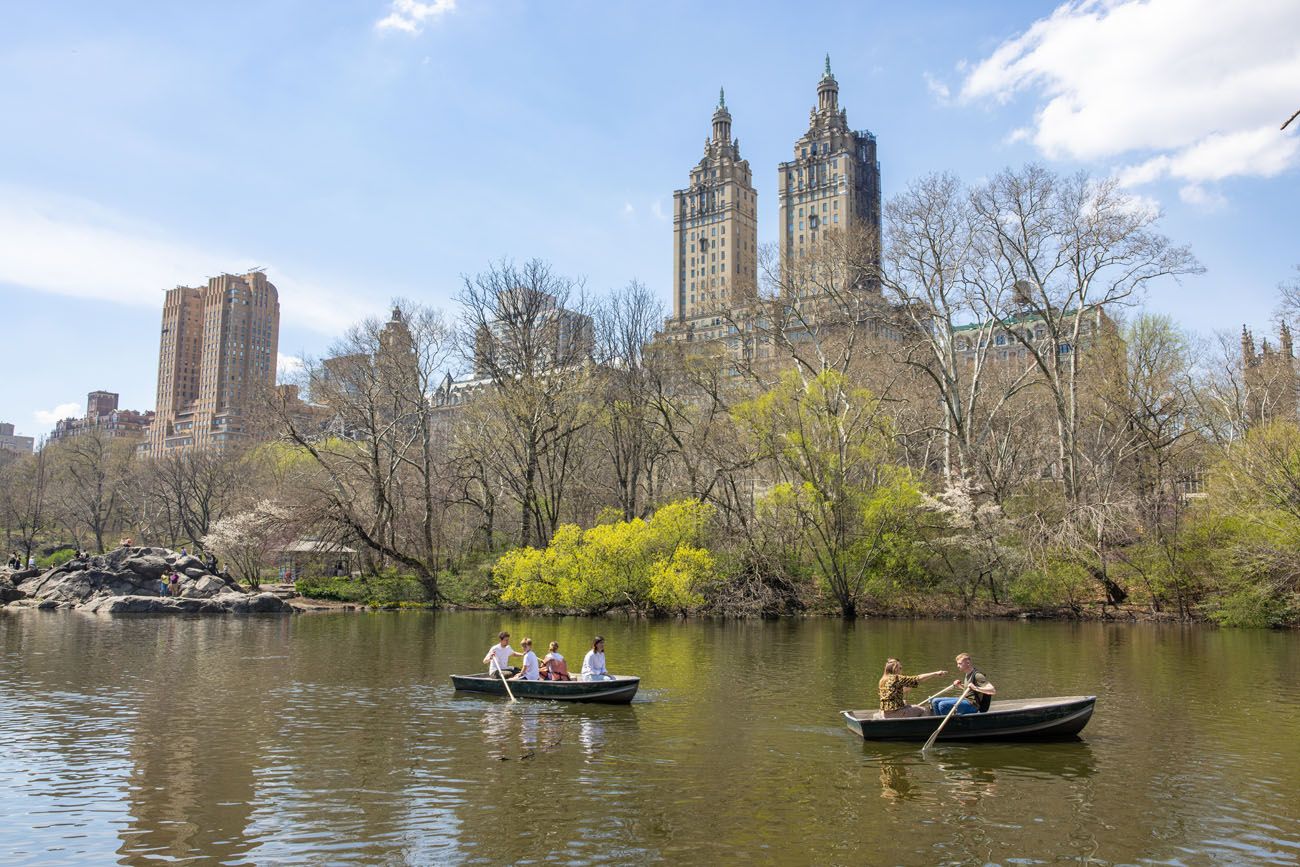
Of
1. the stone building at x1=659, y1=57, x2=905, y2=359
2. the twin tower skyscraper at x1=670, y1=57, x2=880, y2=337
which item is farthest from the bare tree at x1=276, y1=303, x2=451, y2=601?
the twin tower skyscraper at x1=670, y1=57, x2=880, y2=337

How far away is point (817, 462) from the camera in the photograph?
142ft

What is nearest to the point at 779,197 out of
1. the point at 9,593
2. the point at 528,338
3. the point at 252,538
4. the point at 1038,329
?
the point at 1038,329

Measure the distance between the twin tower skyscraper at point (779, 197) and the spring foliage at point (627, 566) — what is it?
358 feet

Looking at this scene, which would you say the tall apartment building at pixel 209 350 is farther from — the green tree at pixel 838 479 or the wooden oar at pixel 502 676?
the wooden oar at pixel 502 676

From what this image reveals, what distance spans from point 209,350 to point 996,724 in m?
171

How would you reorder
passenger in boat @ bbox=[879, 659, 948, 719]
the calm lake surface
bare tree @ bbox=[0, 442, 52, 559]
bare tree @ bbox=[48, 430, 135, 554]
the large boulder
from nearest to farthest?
the calm lake surface < passenger in boat @ bbox=[879, 659, 948, 719] < the large boulder < bare tree @ bbox=[48, 430, 135, 554] < bare tree @ bbox=[0, 442, 52, 559]

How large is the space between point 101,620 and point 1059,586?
42.1m

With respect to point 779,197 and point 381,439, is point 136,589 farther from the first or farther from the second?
point 779,197

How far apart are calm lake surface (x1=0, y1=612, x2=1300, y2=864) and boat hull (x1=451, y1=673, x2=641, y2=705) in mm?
347

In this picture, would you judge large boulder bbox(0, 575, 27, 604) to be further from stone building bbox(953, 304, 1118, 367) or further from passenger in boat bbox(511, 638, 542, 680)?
stone building bbox(953, 304, 1118, 367)

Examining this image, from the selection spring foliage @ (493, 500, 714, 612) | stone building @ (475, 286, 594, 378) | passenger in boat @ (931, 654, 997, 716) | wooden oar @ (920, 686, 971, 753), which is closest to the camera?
wooden oar @ (920, 686, 971, 753)

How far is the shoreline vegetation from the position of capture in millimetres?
42875

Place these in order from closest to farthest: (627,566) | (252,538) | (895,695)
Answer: (895,695), (627,566), (252,538)

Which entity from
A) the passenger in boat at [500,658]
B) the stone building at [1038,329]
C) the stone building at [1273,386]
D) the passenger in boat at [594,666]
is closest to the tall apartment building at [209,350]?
the stone building at [1038,329]
